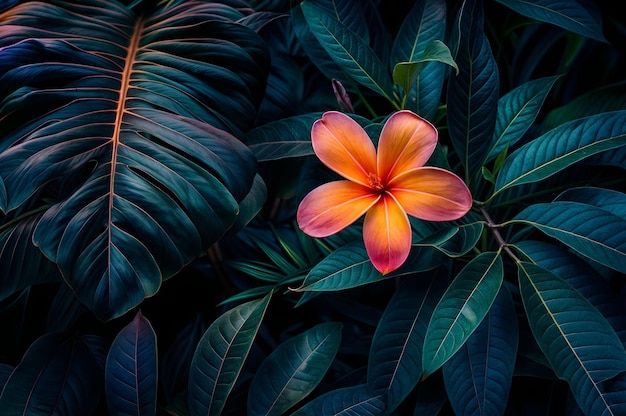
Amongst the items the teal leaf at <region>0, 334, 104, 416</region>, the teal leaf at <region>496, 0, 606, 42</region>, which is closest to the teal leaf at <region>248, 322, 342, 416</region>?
the teal leaf at <region>0, 334, 104, 416</region>

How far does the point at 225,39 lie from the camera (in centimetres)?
92

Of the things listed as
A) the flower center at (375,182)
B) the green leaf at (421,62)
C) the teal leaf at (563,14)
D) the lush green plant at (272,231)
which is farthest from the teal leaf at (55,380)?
the teal leaf at (563,14)

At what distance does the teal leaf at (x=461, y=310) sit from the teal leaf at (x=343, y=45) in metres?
0.32

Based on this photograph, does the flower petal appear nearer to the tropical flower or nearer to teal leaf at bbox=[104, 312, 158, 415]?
the tropical flower

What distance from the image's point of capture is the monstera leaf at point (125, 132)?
70 centimetres

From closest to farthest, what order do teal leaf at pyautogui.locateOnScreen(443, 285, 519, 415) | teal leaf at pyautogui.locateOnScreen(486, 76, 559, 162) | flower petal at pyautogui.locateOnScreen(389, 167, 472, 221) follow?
flower petal at pyautogui.locateOnScreen(389, 167, 472, 221), teal leaf at pyautogui.locateOnScreen(443, 285, 519, 415), teal leaf at pyautogui.locateOnScreen(486, 76, 559, 162)

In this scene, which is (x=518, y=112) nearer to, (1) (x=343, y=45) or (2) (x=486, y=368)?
(1) (x=343, y=45)

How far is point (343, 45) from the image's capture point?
890mm

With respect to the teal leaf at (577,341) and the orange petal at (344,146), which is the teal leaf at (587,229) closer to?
the teal leaf at (577,341)

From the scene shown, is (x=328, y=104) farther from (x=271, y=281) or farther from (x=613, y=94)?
(x=613, y=94)

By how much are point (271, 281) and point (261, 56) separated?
37 cm

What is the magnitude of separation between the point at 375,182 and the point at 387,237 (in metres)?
0.08

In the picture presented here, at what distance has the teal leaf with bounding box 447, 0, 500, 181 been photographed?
78 centimetres

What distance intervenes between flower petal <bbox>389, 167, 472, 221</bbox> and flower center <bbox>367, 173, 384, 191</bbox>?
0.03 m
